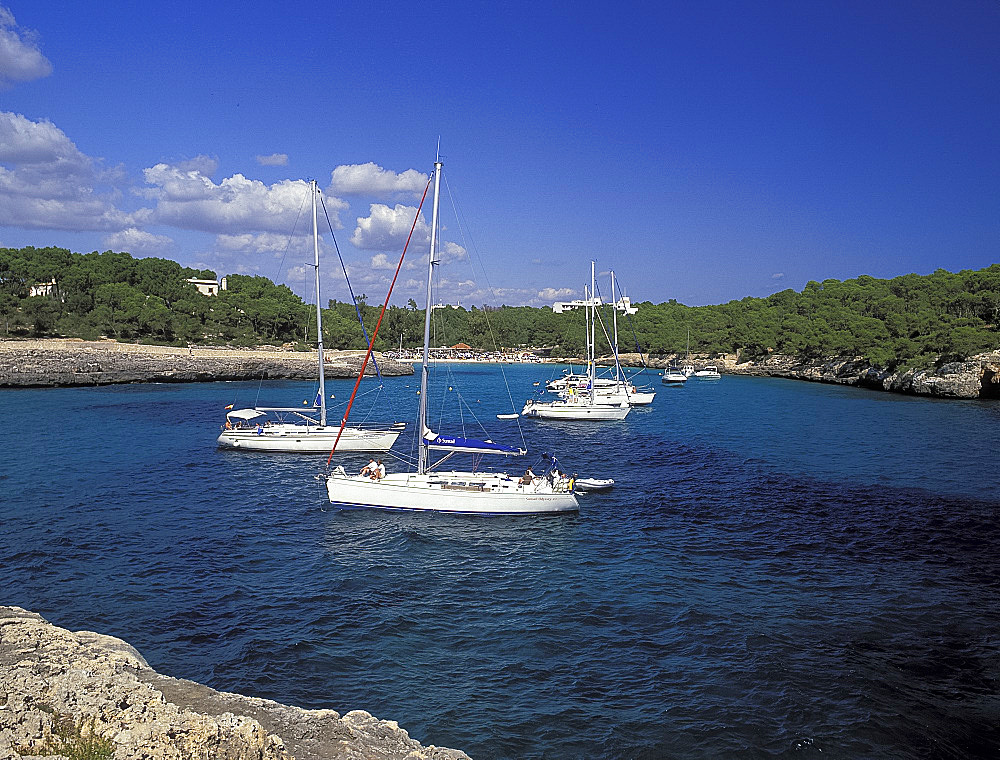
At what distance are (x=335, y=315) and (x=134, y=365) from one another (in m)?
75.3

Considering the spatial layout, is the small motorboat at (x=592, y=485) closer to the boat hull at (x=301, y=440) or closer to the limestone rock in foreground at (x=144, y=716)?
the boat hull at (x=301, y=440)

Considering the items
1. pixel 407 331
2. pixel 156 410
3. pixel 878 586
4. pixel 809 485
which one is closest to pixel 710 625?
pixel 878 586

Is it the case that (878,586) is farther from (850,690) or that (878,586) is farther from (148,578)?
(148,578)

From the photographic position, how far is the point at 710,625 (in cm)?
1741

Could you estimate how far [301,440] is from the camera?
136 feet

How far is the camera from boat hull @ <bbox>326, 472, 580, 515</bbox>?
2711 cm

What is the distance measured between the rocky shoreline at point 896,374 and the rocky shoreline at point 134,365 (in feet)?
270

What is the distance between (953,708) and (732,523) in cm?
1378

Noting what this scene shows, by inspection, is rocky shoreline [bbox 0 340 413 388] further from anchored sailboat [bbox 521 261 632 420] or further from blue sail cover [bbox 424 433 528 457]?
blue sail cover [bbox 424 433 528 457]

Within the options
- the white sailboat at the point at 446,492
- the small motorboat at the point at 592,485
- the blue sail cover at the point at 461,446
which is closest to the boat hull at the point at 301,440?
the blue sail cover at the point at 461,446

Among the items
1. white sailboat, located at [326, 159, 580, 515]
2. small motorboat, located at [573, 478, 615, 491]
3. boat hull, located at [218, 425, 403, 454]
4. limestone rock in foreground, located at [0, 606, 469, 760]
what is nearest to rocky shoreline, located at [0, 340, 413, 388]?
boat hull, located at [218, 425, 403, 454]

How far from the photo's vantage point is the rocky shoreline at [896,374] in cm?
7506

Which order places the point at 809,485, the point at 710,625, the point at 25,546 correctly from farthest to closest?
the point at 809,485
the point at 25,546
the point at 710,625

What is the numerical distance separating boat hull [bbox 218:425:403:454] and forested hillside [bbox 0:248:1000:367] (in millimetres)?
55345
